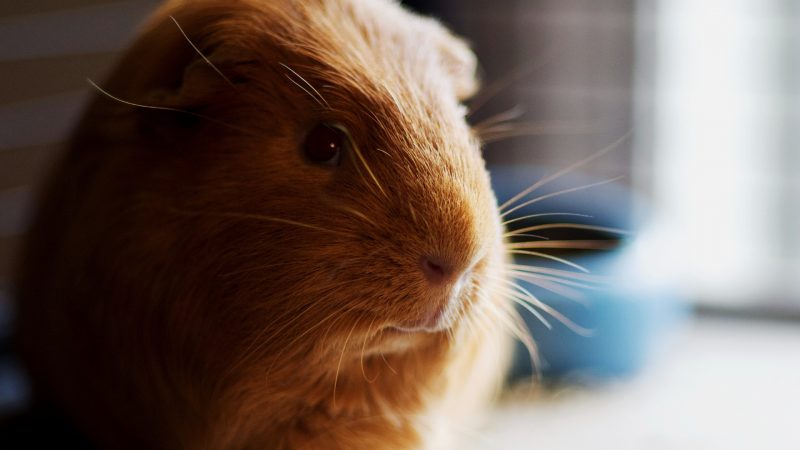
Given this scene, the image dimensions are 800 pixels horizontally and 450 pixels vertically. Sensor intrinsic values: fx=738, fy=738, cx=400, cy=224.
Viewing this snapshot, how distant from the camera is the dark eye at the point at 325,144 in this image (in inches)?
27.5

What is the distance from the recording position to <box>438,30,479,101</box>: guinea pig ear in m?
0.85

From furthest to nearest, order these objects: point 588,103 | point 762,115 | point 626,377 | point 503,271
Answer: point 588,103 < point 762,115 < point 626,377 < point 503,271

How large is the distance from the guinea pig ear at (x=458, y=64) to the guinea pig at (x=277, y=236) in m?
0.03

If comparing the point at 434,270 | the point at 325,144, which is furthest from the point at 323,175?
the point at 434,270

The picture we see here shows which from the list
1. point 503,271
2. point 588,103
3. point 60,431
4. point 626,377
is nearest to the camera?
point 503,271

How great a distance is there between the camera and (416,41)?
803mm

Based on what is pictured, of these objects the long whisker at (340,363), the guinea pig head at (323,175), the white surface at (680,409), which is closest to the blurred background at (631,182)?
the white surface at (680,409)

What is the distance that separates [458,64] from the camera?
0.87 meters

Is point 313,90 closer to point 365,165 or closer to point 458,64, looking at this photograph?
point 365,165

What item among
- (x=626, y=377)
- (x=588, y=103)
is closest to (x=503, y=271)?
(x=626, y=377)

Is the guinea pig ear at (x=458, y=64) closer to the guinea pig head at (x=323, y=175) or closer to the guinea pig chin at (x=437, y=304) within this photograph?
the guinea pig head at (x=323, y=175)

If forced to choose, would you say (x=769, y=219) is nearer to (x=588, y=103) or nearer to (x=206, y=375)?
(x=588, y=103)

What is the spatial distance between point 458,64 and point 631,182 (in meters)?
1.11

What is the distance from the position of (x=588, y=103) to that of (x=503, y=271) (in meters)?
1.21
